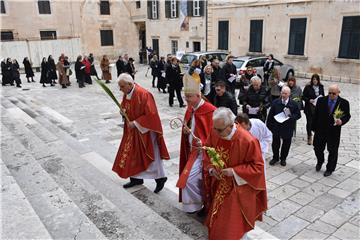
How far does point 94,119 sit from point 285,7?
1263 centimetres

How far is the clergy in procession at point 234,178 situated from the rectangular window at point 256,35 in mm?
17036

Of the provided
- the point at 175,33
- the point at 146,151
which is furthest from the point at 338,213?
the point at 175,33

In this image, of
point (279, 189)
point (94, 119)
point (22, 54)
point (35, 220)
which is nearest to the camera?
point (35, 220)

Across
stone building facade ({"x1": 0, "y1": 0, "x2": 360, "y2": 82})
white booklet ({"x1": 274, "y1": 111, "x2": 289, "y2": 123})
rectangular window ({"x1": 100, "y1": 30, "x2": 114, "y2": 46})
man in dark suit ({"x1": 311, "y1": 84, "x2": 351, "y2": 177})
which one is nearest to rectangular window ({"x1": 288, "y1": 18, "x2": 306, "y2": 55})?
stone building facade ({"x1": 0, "y1": 0, "x2": 360, "y2": 82})

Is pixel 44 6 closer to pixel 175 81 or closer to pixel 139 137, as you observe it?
pixel 175 81

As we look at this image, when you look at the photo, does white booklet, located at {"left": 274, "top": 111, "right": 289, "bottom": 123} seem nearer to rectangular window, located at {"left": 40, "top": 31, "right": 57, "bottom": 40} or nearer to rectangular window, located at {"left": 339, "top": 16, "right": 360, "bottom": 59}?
rectangular window, located at {"left": 339, "top": 16, "right": 360, "bottom": 59}

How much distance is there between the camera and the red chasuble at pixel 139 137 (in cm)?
470

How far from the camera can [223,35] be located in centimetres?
2167

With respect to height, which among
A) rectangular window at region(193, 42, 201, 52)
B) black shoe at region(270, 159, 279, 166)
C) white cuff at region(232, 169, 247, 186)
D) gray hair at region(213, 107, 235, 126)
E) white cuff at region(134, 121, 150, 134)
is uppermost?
rectangular window at region(193, 42, 201, 52)

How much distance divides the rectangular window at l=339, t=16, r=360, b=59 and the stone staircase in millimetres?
Answer: 11987

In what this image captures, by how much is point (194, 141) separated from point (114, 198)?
5.01 ft

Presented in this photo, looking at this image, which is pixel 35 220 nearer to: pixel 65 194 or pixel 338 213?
pixel 65 194

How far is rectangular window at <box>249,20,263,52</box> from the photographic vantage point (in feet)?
63.0

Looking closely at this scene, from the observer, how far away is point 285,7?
17.5 metres
